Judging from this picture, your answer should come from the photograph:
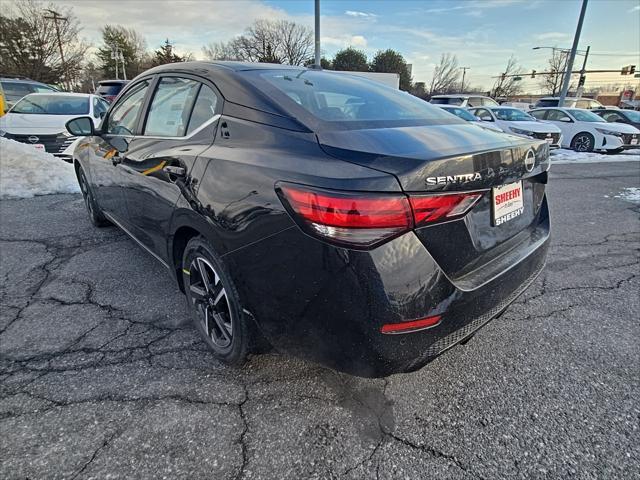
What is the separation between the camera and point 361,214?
4.46ft

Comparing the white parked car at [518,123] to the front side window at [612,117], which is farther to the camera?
the front side window at [612,117]

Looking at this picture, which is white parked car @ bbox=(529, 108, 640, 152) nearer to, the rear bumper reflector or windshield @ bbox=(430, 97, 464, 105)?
windshield @ bbox=(430, 97, 464, 105)

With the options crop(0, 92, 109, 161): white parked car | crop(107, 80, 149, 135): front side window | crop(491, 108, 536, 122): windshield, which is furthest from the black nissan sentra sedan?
crop(491, 108, 536, 122): windshield

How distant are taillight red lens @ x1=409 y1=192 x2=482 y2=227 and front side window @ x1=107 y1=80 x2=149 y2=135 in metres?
2.43

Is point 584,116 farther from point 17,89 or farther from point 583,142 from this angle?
point 17,89

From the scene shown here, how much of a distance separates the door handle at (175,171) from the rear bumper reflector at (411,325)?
140cm

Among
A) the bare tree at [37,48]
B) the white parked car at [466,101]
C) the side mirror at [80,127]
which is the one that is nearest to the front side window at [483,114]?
the white parked car at [466,101]

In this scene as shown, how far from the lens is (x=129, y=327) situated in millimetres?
2615

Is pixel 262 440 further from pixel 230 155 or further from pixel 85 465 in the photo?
pixel 230 155

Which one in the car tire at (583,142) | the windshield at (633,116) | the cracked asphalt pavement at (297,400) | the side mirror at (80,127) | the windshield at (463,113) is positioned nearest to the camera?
the cracked asphalt pavement at (297,400)

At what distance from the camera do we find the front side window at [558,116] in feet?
44.8

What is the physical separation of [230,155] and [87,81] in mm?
57063

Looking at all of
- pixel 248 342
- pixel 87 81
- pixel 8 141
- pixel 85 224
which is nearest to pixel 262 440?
pixel 248 342

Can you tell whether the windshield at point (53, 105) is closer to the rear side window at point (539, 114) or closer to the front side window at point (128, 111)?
the front side window at point (128, 111)
